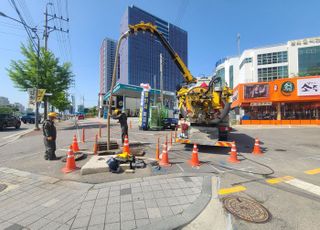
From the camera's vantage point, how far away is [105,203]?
12.1 ft

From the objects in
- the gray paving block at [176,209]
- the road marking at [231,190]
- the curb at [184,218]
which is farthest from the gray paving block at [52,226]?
the road marking at [231,190]

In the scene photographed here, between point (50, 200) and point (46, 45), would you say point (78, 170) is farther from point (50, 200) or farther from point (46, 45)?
point (46, 45)

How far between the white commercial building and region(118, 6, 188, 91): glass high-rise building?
495 inches

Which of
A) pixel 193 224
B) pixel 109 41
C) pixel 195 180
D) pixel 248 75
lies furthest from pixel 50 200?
pixel 109 41

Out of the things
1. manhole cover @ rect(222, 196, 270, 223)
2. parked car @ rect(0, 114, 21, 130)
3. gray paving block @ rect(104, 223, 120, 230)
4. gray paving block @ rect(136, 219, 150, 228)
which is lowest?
manhole cover @ rect(222, 196, 270, 223)

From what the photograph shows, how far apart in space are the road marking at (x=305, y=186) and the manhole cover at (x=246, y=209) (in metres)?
1.78

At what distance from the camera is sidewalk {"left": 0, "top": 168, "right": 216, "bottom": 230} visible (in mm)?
3078

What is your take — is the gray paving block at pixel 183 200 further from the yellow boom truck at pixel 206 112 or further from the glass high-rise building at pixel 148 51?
the glass high-rise building at pixel 148 51

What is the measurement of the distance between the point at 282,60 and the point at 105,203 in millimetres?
56295

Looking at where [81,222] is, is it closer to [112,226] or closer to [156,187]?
[112,226]

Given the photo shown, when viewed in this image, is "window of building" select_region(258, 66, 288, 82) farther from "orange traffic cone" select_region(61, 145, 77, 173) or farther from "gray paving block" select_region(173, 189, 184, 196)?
"orange traffic cone" select_region(61, 145, 77, 173)

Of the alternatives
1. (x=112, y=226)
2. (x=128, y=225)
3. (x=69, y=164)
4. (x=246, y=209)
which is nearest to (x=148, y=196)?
(x=128, y=225)

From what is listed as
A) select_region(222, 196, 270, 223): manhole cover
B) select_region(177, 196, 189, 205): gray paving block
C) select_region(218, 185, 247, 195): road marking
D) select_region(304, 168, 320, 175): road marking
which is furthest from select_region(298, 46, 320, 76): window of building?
select_region(177, 196, 189, 205): gray paving block

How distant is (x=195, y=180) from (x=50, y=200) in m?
3.45
